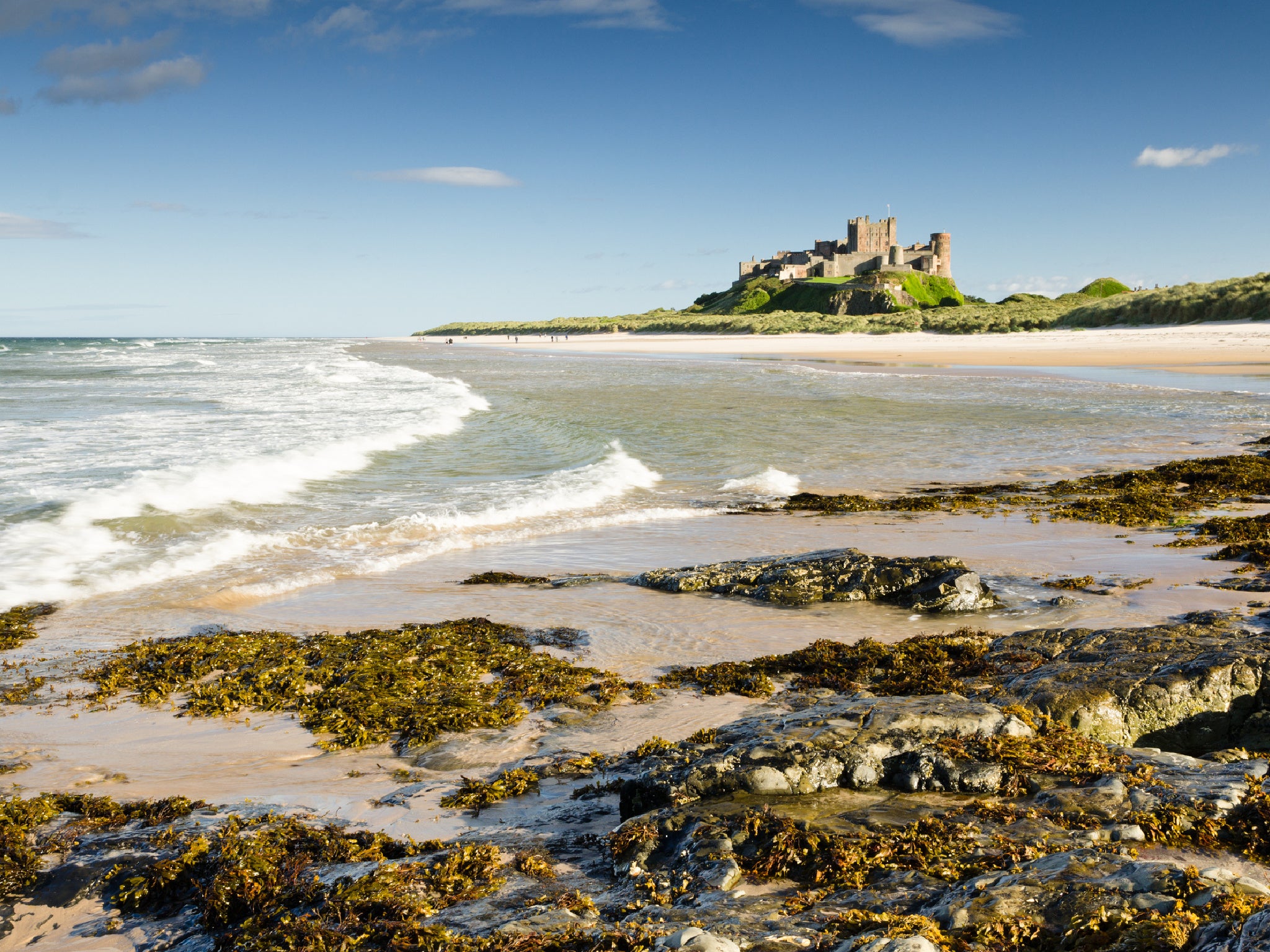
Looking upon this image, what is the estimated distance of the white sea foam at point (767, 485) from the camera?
10.7 m

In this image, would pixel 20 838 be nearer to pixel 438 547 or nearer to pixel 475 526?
pixel 438 547

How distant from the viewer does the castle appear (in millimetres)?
115500

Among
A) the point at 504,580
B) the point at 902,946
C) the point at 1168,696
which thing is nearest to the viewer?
the point at 902,946

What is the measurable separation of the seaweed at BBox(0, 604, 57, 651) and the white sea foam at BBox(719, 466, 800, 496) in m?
7.41

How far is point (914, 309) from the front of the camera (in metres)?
93.2

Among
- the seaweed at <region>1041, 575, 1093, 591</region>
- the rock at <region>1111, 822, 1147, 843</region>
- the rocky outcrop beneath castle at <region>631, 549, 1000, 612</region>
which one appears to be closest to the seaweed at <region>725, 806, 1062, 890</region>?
the rock at <region>1111, 822, 1147, 843</region>

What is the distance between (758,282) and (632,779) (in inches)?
5107

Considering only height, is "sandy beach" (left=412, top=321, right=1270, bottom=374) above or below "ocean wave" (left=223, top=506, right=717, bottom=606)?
above

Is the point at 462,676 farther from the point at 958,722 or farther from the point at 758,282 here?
the point at 758,282

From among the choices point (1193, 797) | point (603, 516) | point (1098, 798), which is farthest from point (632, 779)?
point (603, 516)

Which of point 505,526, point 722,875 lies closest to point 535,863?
point 722,875

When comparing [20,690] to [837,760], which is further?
[20,690]

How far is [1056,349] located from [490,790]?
45.8 meters

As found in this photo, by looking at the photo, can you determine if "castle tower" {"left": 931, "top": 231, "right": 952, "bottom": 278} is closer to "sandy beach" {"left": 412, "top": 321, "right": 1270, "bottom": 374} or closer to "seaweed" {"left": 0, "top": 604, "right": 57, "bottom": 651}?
"sandy beach" {"left": 412, "top": 321, "right": 1270, "bottom": 374}
